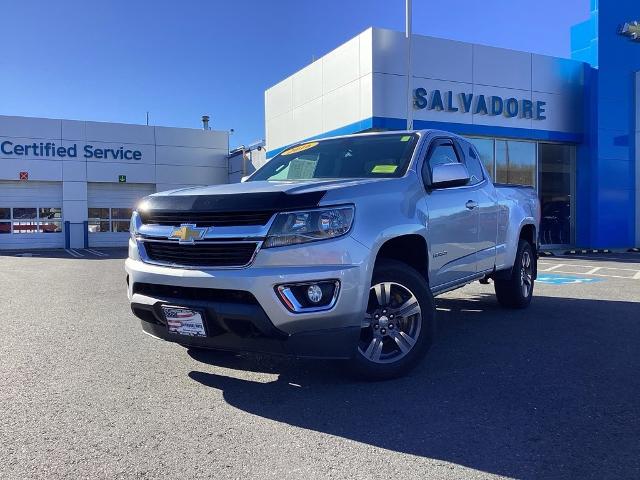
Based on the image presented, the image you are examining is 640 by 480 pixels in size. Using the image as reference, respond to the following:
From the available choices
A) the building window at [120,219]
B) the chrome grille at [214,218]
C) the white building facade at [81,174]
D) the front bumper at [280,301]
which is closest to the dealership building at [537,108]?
the white building facade at [81,174]

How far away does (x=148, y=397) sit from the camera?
3.99 metres

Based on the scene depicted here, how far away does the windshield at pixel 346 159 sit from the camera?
4895mm

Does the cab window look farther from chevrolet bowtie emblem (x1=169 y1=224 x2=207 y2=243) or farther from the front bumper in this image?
chevrolet bowtie emblem (x1=169 y1=224 x2=207 y2=243)

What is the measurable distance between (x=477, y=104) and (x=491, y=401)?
52.2 feet

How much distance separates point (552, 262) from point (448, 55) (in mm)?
7406

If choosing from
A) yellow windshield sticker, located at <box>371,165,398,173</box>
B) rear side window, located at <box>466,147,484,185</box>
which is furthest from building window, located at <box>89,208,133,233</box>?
yellow windshield sticker, located at <box>371,165,398,173</box>

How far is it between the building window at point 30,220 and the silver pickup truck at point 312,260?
27174mm

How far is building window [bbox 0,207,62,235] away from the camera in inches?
1104

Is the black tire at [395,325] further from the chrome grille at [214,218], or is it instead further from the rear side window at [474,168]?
the rear side window at [474,168]

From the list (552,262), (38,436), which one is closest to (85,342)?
(38,436)

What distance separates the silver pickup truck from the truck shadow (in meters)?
0.38

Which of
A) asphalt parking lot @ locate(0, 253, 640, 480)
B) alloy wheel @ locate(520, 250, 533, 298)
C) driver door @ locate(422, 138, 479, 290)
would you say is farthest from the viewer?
alloy wheel @ locate(520, 250, 533, 298)

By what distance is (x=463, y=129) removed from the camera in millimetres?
18125

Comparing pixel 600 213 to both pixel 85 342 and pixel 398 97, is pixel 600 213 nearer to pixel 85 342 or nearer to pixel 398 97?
pixel 398 97
